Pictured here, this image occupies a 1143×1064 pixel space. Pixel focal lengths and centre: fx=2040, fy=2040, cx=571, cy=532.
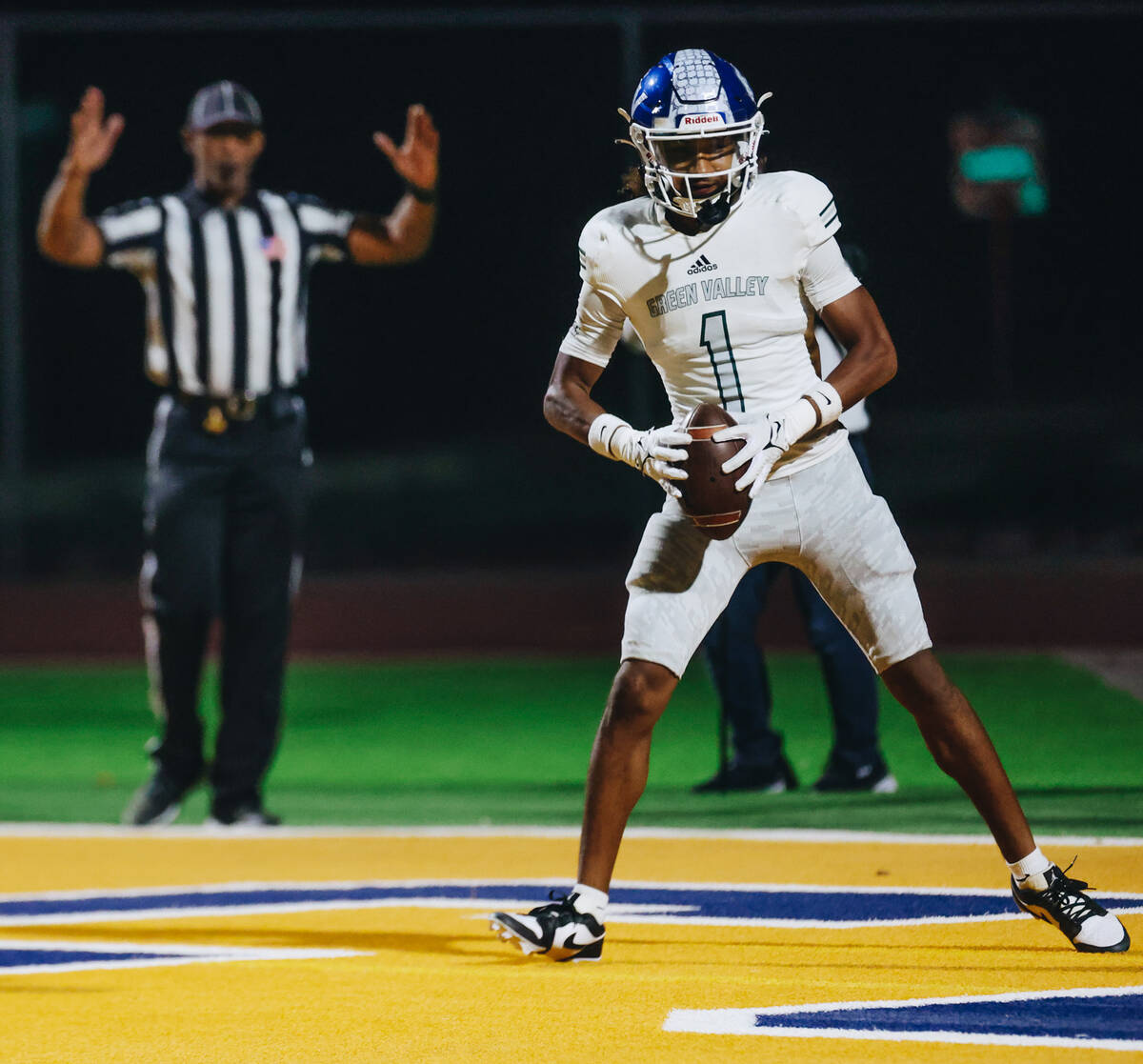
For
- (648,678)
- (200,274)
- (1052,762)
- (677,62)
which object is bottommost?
(1052,762)

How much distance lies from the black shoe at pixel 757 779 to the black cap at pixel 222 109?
2.56 meters

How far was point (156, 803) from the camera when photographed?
21.1 ft

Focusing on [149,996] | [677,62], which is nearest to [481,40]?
[677,62]

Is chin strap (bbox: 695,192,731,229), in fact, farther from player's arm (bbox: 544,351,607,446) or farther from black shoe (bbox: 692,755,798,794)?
black shoe (bbox: 692,755,798,794)

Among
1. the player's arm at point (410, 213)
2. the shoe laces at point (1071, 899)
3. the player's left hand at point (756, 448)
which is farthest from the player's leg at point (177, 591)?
the shoe laces at point (1071, 899)

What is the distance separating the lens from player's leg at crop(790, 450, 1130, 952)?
4273mm

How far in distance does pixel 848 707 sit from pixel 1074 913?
2.28 meters

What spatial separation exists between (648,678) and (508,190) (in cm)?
758

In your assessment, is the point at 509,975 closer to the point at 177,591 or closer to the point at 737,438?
the point at 737,438

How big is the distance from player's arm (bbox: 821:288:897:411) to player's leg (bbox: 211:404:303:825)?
2.41 m

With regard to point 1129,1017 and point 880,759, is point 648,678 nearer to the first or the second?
point 1129,1017

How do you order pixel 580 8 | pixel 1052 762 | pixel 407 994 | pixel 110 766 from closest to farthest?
pixel 407 994 → pixel 1052 762 → pixel 110 766 → pixel 580 8

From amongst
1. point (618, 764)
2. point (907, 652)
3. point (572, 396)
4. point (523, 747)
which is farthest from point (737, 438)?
point (523, 747)

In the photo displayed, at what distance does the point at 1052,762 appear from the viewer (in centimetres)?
704
